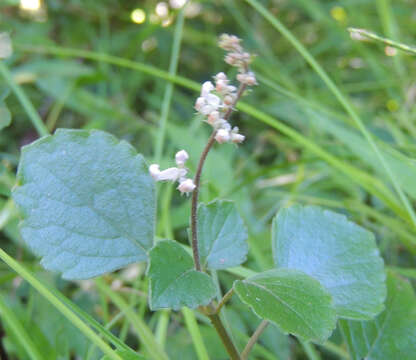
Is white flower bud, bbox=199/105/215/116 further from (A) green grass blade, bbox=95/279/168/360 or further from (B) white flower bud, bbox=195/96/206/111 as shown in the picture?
(A) green grass blade, bbox=95/279/168/360

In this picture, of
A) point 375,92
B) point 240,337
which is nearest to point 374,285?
point 240,337

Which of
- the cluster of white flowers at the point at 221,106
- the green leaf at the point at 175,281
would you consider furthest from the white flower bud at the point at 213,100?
the green leaf at the point at 175,281

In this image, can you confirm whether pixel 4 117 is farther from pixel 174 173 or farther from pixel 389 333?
pixel 389 333

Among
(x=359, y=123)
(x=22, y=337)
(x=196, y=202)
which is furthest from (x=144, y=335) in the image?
(x=359, y=123)

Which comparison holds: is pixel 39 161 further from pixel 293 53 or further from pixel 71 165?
→ pixel 293 53

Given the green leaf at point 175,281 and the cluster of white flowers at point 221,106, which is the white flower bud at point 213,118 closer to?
the cluster of white flowers at point 221,106

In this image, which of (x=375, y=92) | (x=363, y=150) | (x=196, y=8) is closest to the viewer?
(x=363, y=150)
